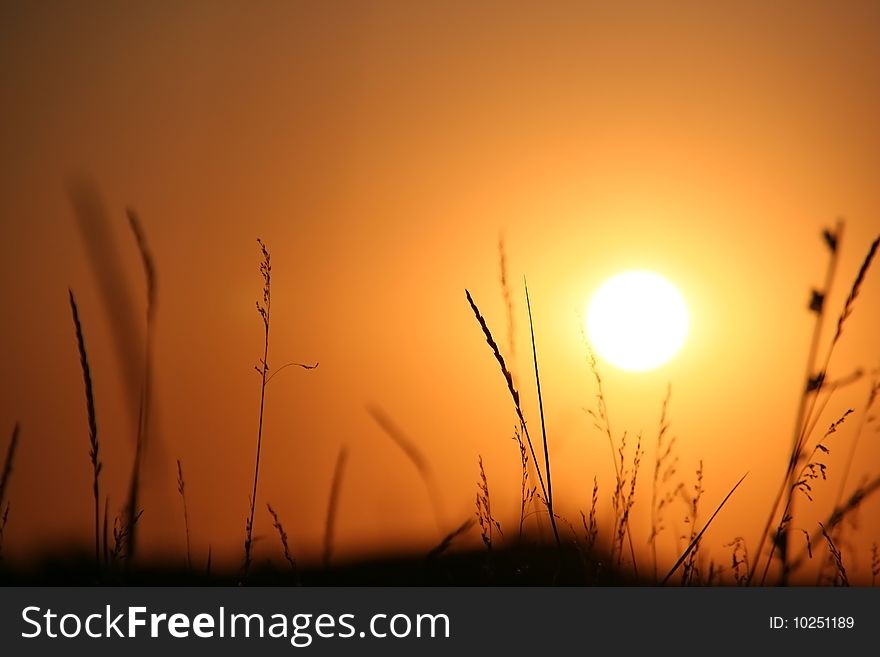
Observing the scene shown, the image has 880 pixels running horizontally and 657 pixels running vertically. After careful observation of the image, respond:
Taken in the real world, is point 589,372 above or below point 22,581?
above

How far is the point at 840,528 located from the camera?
2.32m

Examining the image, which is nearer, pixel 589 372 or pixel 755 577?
pixel 755 577

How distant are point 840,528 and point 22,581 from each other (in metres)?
2.30
